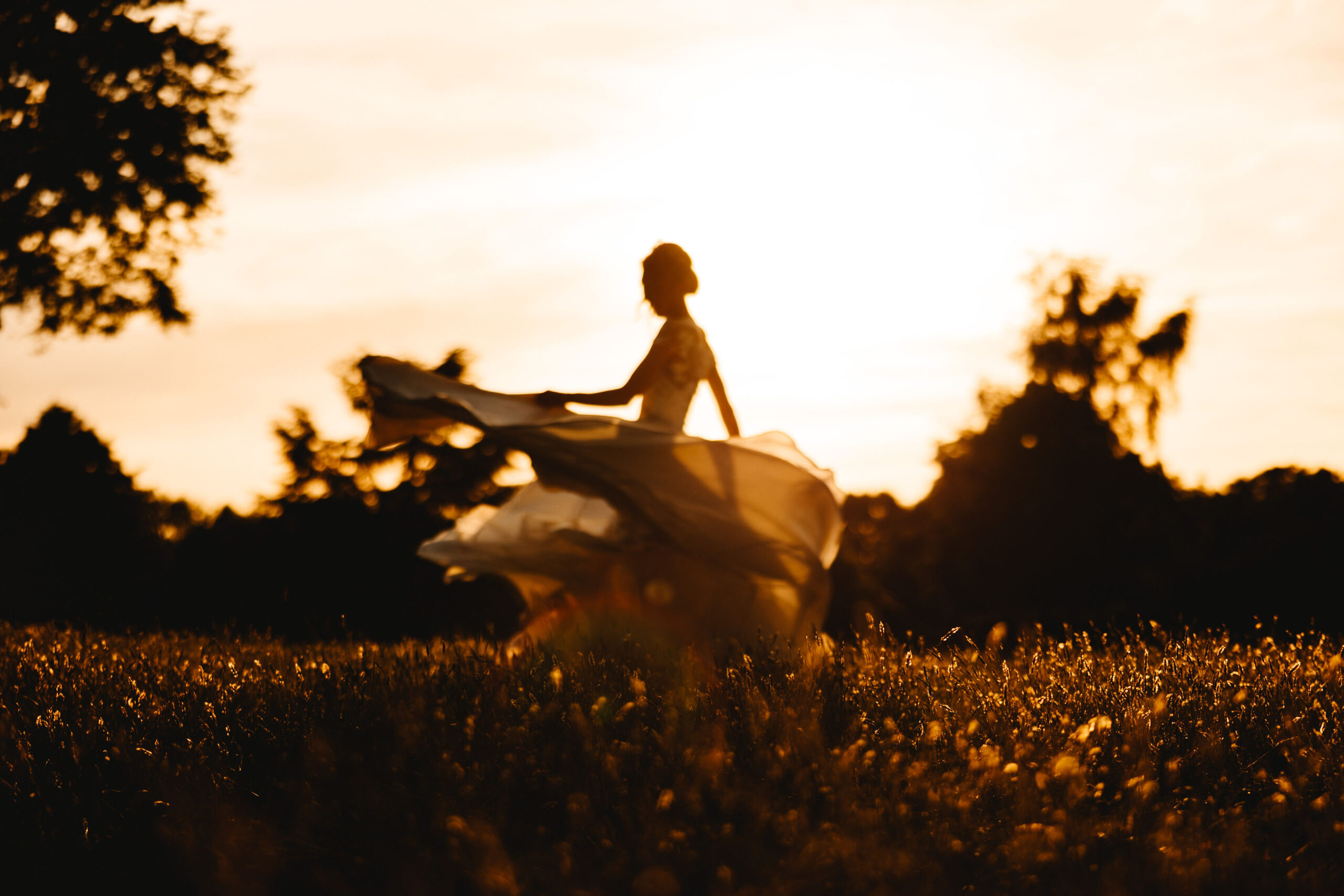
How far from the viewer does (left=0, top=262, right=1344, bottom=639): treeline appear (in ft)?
54.5

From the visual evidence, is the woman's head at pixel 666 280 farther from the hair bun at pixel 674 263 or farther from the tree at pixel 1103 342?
the tree at pixel 1103 342

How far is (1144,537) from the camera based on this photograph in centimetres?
2091

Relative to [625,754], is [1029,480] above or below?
above

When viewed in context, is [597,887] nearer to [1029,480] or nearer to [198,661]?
[198,661]

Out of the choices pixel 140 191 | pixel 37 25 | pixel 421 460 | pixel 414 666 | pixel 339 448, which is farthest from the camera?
pixel 339 448

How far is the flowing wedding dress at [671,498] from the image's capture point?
609cm

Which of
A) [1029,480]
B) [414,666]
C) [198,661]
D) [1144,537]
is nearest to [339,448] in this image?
[1029,480]

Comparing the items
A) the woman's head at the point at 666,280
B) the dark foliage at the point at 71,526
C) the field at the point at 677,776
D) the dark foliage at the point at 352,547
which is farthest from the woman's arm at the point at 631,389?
the dark foliage at the point at 71,526

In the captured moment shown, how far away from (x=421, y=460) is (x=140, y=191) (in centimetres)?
910

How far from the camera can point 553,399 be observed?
6523 millimetres

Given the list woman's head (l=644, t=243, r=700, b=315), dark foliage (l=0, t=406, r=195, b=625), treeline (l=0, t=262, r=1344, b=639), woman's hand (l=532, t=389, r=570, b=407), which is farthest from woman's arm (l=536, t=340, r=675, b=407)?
dark foliage (l=0, t=406, r=195, b=625)

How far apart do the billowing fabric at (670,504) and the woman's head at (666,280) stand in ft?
1.04

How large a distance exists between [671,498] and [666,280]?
1411mm

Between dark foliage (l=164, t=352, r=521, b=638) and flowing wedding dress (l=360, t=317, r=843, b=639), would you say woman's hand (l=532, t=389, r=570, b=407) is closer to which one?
flowing wedding dress (l=360, t=317, r=843, b=639)
